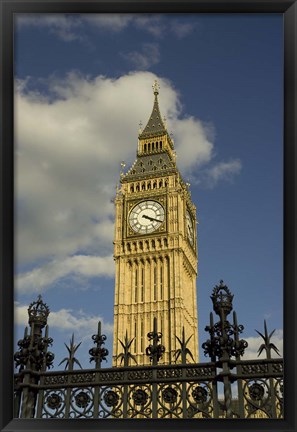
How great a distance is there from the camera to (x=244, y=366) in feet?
33.6

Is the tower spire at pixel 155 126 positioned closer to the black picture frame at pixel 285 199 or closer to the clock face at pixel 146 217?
the clock face at pixel 146 217

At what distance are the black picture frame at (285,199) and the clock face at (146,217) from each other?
46.0m

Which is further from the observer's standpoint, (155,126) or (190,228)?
(155,126)

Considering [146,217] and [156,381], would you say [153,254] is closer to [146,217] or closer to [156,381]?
[146,217]

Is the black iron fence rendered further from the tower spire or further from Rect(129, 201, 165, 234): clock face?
the tower spire

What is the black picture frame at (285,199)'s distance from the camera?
26.6 ft

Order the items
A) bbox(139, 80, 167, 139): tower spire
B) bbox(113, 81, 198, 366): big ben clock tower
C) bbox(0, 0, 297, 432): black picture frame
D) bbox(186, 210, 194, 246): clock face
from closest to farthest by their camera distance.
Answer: bbox(0, 0, 297, 432): black picture frame, bbox(113, 81, 198, 366): big ben clock tower, bbox(186, 210, 194, 246): clock face, bbox(139, 80, 167, 139): tower spire

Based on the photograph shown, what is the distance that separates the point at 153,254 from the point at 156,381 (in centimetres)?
4403

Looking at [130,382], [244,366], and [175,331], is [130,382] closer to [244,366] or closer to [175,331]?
[244,366]

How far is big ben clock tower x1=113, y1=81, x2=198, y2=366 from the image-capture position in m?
52.2

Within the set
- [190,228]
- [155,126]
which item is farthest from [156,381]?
[155,126]

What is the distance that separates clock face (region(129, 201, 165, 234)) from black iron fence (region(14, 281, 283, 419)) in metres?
43.6

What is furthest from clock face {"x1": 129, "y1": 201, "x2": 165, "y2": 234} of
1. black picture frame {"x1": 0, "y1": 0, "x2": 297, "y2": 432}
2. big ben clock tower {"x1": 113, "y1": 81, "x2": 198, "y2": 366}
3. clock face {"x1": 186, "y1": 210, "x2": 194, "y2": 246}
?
black picture frame {"x1": 0, "y1": 0, "x2": 297, "y2": 432}

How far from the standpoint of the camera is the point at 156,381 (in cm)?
1038
